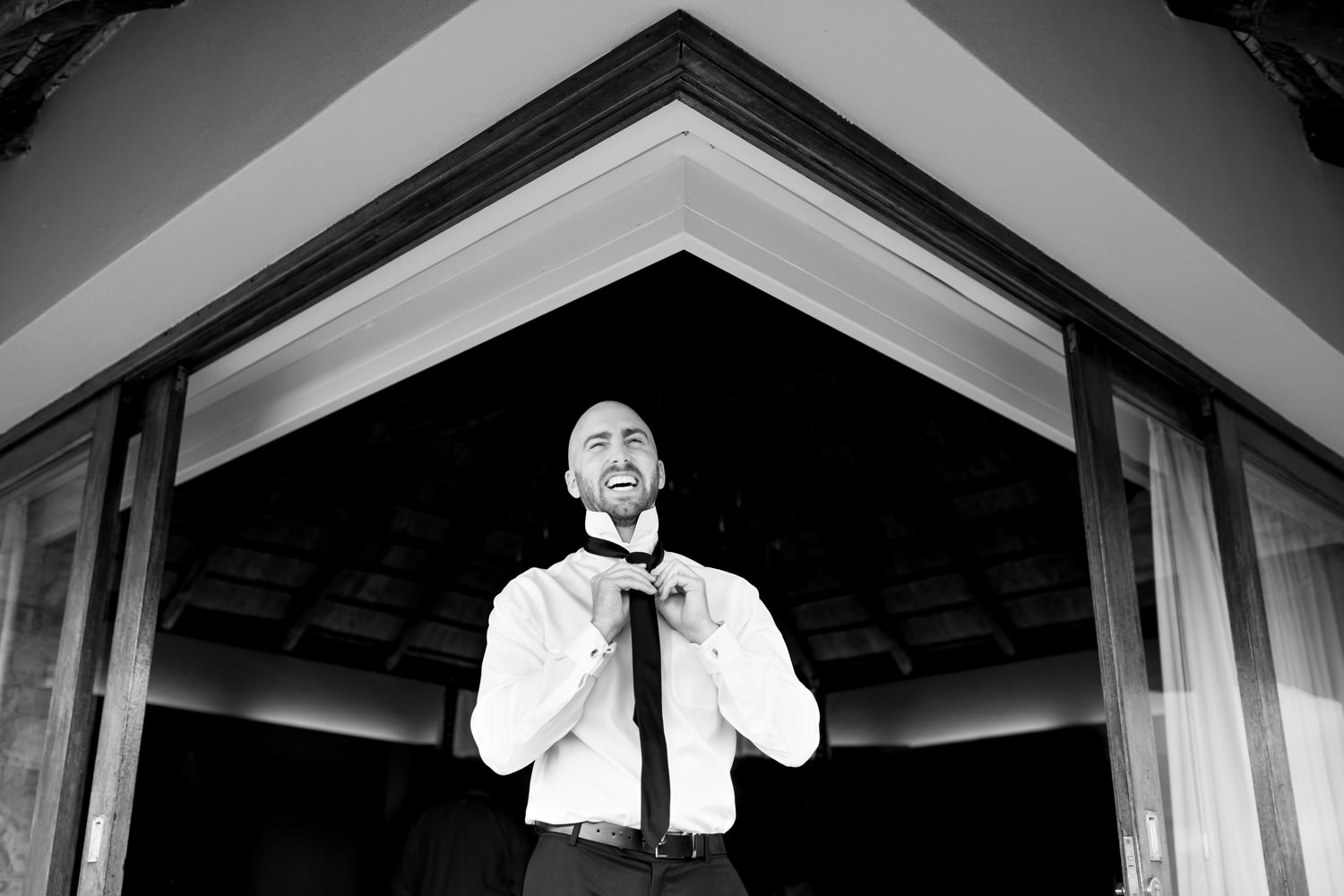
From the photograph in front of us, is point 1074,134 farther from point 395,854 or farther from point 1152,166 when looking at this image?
point 395,854

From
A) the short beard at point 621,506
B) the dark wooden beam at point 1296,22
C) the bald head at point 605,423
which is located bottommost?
the short beard at point 621,506

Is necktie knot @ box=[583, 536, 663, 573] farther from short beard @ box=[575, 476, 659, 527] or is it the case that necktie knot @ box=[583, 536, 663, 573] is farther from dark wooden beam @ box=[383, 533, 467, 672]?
dark wooden beam @ box=[383, 533, 467, 672]

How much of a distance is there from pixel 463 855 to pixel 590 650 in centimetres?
458

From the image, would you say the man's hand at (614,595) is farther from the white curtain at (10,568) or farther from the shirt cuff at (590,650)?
the white curtain at (10,568)

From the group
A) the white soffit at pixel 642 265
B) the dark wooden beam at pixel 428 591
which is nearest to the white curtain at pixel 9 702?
the white soffit at pixel 642 265

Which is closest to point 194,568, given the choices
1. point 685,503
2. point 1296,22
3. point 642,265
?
point 685,503

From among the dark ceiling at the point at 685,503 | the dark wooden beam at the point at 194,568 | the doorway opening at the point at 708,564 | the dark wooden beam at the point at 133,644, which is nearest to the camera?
the dark wooden beam at the point at 133,644

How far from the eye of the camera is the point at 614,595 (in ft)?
6.90

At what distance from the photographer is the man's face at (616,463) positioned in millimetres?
2422

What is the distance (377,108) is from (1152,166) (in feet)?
4.75

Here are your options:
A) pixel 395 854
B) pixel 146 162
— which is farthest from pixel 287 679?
pixel 146 162

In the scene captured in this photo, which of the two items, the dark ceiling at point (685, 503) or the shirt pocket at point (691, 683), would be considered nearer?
the shirt pocket at point (691, 683)

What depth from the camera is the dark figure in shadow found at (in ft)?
20.4

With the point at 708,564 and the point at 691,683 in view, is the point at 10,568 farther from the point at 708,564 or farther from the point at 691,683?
the point at 708,564
